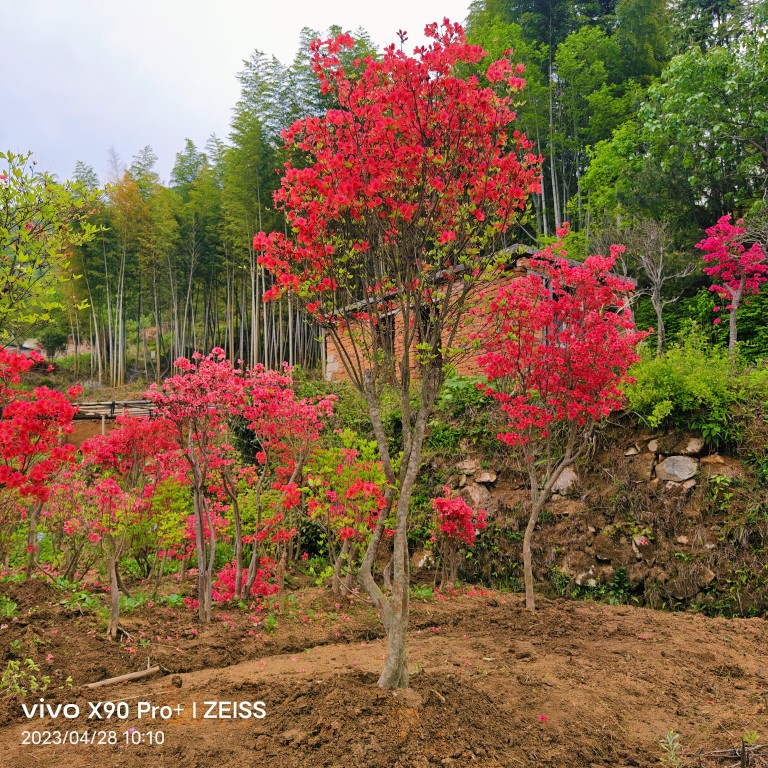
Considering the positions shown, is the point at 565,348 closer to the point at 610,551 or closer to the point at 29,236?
the point at 610,551

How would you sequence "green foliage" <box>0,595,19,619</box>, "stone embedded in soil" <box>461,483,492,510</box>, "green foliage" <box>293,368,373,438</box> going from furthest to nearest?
"green foliage" <box>293,368,373,438</box>, "stone embedded in soil" <box>461,483,492,510</box>, "green foliage" <box>0,595,19,619</box>

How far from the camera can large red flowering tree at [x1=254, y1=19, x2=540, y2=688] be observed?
303 cm

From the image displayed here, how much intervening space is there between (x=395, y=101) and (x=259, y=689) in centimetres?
327

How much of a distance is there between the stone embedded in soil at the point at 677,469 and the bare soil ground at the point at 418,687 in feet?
4.34

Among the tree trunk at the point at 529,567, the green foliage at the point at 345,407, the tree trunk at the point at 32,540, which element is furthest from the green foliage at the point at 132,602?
the tree trunk at the point at 529,567

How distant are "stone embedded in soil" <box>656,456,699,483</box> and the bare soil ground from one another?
1323 mm

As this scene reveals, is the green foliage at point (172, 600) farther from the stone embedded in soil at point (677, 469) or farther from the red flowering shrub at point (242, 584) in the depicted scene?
the stone embedded in soil at point (677, 469)

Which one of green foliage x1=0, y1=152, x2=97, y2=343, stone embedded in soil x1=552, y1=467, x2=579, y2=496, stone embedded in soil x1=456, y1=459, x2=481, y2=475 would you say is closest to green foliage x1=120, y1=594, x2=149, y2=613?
green foliage x1=0, y1=152, x2=97, y2=343

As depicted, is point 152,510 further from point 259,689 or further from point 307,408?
point 259,689

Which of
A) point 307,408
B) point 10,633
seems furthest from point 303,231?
point 10,633

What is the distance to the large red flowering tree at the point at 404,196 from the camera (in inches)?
119

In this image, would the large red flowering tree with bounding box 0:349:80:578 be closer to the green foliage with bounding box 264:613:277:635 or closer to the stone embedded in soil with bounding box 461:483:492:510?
the green foliage with bounding box 264:613:277:635

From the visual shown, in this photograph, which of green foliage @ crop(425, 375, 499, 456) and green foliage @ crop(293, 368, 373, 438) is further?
green foliage @ crop(293, 368, 373, 438)

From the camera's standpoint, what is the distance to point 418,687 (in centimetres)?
285
